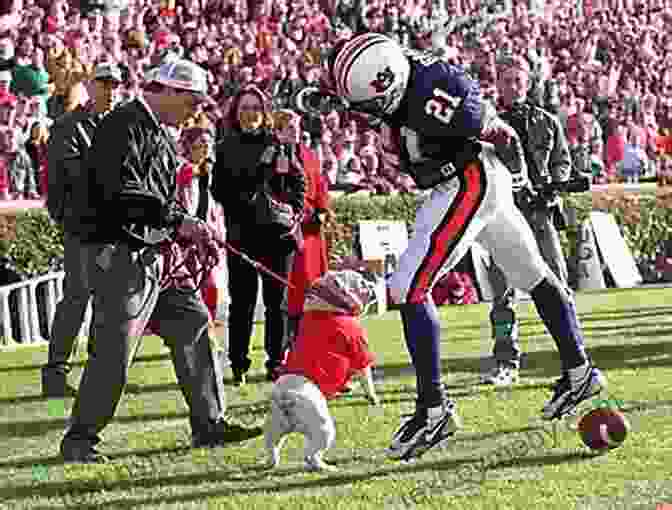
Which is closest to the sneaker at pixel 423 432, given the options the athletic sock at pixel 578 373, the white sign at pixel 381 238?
the athletic sock at pixel 578 373

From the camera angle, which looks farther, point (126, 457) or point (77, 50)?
point (77, 50)

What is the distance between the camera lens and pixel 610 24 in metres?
28.5

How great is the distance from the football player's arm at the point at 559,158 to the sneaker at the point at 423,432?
269 cm

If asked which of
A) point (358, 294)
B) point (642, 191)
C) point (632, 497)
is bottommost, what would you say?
point (642, 191)

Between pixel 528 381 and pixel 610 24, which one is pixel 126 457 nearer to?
pixel 528 381

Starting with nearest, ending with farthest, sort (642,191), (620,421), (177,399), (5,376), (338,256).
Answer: (620,421) < (177,399) < (5,376) < (338,256) < (642,191)

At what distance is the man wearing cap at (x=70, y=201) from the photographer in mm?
8609

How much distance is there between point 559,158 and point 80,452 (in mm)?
3676

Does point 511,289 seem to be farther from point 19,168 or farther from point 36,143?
point 36,143

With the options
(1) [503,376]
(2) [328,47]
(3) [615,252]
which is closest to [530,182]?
(1) [503,376]

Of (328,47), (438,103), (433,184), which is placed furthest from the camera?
(328,47)

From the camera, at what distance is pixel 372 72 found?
6383 millimetres

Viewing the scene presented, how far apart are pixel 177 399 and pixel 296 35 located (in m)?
12.7

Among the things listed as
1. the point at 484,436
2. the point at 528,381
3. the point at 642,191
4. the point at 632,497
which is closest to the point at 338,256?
the point at 642,191
